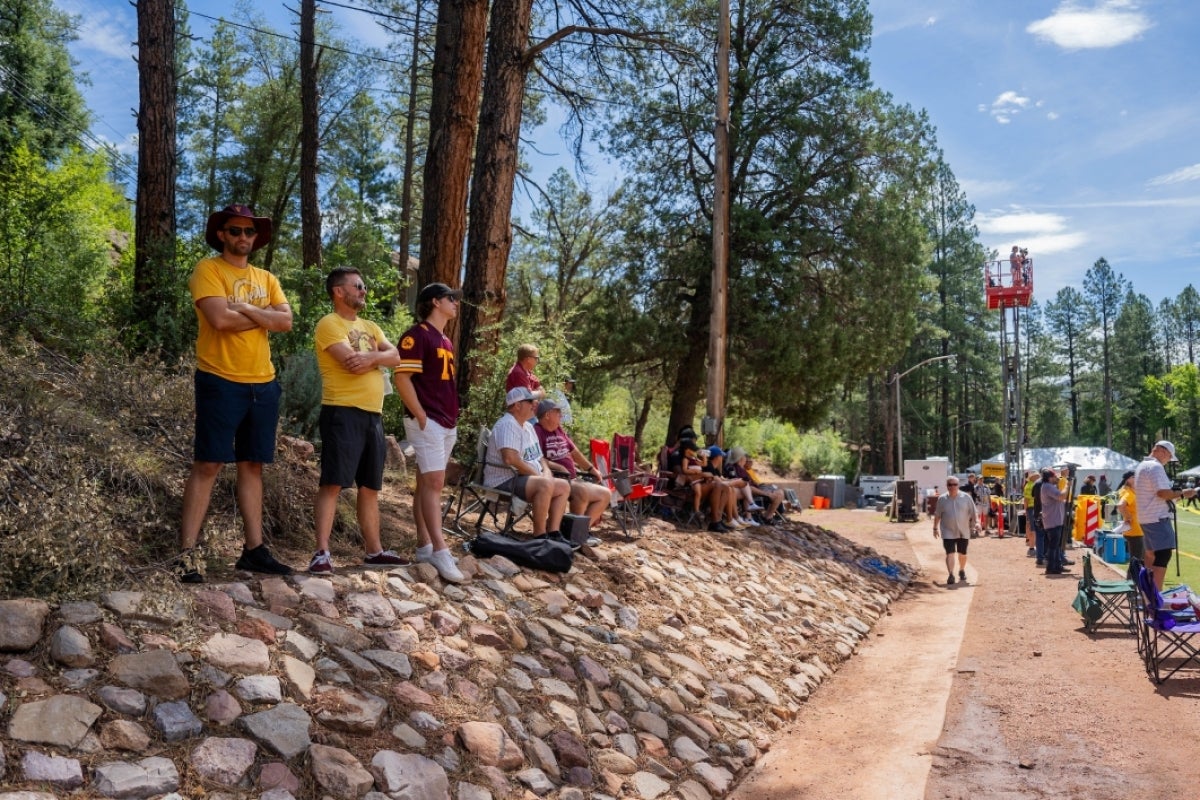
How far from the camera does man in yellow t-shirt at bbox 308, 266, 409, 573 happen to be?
5.49m

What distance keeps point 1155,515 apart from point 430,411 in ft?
24.9

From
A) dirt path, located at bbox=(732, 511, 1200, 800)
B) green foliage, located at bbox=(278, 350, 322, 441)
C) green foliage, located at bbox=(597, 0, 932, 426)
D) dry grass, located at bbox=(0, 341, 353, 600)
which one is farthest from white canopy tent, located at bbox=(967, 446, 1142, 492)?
dry grass, located at bbox=(0, 341, 353, 600)

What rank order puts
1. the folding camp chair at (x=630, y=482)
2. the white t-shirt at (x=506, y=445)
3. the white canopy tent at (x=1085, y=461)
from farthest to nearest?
1. the white canopy tent at (x=1085, y=461)
2. the folding camp chair at (x=630, y=482)
3. the white t-shirt at (x=506, y=445)

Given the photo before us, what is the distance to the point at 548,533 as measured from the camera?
24.0 feet

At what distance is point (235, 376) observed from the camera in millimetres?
4977

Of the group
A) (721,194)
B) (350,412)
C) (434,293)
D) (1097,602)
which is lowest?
(1097,602)

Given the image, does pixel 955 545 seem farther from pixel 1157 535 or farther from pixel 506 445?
pixel 506 445

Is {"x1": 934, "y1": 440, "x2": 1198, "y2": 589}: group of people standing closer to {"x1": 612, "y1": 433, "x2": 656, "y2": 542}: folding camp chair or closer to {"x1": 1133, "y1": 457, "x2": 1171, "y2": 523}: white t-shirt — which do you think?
→ {"x1": 1133, "y1": 457, "x2": 1171, "y2": 523}: white t-shirt

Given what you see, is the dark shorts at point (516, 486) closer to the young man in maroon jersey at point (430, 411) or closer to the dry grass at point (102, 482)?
the young man in maroon jersey at point (430, 411)

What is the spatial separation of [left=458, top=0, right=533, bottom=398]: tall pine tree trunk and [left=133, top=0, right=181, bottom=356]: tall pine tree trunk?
315 centimetres

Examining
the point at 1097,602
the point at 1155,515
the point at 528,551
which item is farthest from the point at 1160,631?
the point at 528,551

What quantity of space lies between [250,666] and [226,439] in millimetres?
1284

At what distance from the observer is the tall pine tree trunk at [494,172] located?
1038 cm

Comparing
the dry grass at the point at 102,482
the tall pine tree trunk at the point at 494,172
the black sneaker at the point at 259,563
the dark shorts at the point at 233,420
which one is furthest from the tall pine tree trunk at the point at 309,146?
the black sneaker at the point at 259,563
